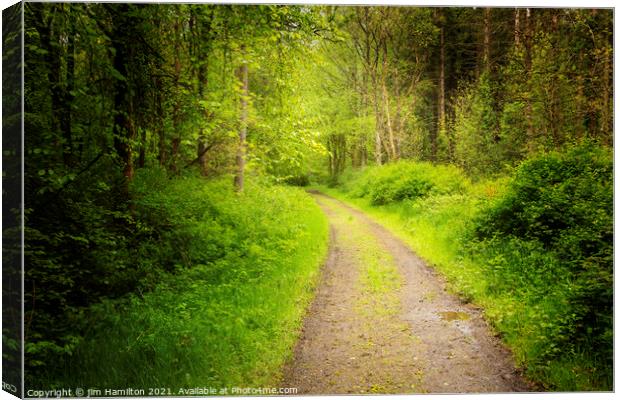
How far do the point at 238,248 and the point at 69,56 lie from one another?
3123mm

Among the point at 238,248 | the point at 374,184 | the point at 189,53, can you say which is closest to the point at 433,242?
the point at 374,184

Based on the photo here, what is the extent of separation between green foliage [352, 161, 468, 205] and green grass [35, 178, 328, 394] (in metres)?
1.05

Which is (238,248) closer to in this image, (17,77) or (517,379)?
(17,77)

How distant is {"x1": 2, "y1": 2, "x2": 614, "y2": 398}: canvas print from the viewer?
13.7ft

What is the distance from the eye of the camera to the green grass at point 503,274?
400 cm

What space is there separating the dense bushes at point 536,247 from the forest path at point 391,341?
35 cm

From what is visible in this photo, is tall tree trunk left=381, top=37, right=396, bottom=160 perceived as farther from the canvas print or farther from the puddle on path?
the puddle on path

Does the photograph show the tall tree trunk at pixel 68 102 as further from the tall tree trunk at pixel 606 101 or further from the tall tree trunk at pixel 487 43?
the tall tree trunk at pixel 606 101

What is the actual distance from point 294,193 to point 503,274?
128 inches

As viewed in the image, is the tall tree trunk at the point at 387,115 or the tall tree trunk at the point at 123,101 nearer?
the tall tree trunk at the point at 123,101

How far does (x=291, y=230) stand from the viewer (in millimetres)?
6164

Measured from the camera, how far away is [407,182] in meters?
6.41

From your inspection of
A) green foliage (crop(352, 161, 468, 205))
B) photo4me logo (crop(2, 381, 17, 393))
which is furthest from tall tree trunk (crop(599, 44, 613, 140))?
photo4me logo (crop(2, 381, 17, 393))

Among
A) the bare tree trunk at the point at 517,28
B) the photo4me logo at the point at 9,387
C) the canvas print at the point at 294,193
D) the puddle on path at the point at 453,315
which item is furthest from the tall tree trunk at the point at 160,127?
the bare tree trunk at the point at 517,28
